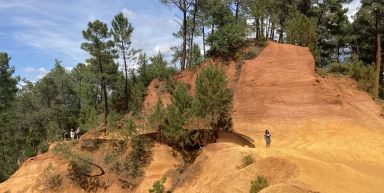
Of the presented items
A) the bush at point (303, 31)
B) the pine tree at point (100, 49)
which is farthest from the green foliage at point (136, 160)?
the bush at point (303, 31)

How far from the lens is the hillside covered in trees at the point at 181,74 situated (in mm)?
37531

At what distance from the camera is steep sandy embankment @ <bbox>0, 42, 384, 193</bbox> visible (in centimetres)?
2613

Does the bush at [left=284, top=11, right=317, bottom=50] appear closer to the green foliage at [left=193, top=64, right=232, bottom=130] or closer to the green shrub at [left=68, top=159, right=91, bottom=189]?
the green foliage at [left=193, top=64, right=232, bottom=130]

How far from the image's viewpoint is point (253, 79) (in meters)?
42.4

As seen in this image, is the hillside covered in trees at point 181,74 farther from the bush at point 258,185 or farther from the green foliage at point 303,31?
the bush at point 258,185

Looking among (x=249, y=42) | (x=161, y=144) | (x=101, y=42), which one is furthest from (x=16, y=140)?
(x=249, y=42)

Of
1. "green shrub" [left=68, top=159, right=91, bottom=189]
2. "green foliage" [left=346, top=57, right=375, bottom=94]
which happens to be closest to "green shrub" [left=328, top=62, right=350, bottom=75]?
"green foliage" [left=346, top=57, right=375, bottom=94]

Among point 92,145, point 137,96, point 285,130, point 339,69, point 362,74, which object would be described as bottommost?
point 92,145

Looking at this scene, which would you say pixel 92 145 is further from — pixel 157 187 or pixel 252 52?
pixel 252 52

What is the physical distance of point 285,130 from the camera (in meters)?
37.8

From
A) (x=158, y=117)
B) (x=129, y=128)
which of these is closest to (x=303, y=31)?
(x=158, y=117)

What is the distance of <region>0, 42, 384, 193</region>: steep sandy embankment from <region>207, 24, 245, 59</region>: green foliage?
7.41 feet

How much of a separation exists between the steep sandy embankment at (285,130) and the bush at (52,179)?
1674 millimetres

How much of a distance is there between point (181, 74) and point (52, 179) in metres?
18.2
